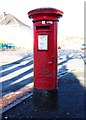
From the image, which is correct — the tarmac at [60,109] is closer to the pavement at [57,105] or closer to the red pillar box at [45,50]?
the pavement at [57,105]

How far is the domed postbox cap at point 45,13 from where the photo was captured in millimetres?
6645

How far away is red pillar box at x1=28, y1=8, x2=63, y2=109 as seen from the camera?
22.1 ft

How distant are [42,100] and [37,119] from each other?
1381 mm

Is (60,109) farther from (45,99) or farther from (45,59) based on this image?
(45,59)

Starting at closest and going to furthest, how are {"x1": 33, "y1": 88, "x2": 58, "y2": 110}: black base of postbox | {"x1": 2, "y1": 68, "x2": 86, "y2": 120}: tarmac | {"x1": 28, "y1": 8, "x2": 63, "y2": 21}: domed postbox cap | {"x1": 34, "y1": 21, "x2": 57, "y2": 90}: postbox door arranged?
1. {"x1": 2, "y1": 68, "x2": 86, "y2": 120}: tarmac
2. {"x1": 33, "y1": 88, "x2": 58, "y2": 110}: black base of postbox
3. {"x1": 28, "y1": 8, "x2": 63, "y2": 21}: domed postbox cap
4. {"x1": 34, "y1": 21, "x2": 57, "y2": 90}: postbox door

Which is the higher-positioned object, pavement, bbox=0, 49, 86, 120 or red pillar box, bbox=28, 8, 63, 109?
red pillar box, bbox=28, 8, 63, 109

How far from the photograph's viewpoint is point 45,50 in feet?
22.5

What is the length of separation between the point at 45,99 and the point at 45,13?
6.70ft

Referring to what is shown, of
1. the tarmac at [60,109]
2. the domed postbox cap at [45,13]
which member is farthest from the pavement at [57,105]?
the domed postbox cap at [45,13]

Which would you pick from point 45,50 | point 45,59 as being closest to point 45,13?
point 45,50

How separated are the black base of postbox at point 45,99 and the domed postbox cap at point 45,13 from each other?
182 centimetres

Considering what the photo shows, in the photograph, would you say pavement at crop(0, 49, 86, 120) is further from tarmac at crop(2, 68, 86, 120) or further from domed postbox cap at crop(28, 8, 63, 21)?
domed postbox cap at crop(28, 8, 63, 21)

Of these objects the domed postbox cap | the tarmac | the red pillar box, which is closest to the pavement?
the tarmac

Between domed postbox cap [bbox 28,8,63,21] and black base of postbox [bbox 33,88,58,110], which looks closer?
black base of postbox [bbox 33,88,58,110]
